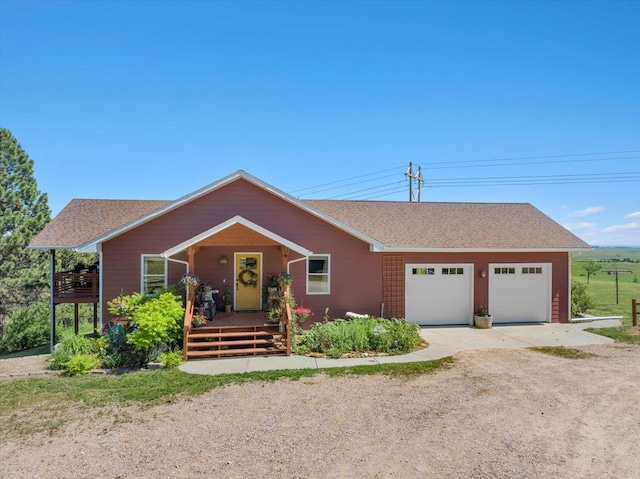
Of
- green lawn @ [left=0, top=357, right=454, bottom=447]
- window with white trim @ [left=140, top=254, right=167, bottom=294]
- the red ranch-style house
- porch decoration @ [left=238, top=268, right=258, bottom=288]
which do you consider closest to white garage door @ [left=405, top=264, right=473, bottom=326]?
the red ranch-style house

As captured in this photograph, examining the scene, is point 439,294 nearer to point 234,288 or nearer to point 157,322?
point 234,288

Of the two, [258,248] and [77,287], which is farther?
[258,248]

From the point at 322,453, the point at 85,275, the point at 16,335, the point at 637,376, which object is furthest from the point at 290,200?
the point at 16,335

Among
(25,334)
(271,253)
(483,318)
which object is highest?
(271,253)

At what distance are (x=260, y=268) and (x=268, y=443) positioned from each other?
7.88 m

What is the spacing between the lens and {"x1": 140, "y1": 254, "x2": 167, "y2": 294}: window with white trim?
12.0 meters

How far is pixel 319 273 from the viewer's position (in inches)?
509

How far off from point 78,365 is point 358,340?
7.13 m

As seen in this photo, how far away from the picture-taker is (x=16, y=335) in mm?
14773

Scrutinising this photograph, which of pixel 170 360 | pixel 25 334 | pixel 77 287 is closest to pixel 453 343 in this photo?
pixel 170 360

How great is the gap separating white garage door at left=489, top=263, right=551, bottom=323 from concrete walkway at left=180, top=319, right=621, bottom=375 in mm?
451

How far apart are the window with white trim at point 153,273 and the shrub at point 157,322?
59.4 inches

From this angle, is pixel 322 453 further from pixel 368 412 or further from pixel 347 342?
pixel 347 342

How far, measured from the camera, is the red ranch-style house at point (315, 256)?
11844 mm
